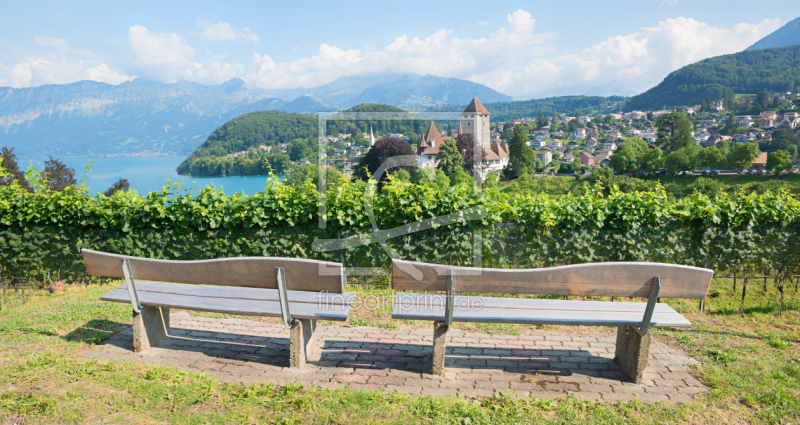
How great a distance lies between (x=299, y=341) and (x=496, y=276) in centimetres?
155

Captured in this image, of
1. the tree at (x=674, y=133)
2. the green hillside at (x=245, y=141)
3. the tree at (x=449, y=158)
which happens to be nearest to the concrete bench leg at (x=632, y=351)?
the tree at (x=449, y=158)

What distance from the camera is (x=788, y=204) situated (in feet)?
18.2

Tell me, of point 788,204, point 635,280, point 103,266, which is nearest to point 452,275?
point 635,280

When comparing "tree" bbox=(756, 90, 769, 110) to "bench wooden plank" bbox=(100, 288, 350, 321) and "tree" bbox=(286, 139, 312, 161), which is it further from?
"bench wooden plank" bbox=(100, 288, 350, 321)

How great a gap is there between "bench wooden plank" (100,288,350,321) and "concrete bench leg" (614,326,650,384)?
6.99ft

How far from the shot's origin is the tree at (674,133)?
8331cm

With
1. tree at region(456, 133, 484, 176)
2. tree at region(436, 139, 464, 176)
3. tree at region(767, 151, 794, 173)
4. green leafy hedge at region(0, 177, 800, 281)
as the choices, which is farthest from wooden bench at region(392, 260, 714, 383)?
tree at region(767, 151, 794, 173)

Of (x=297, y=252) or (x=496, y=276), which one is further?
(x=297, y=252)

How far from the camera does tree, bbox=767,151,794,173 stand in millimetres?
72500

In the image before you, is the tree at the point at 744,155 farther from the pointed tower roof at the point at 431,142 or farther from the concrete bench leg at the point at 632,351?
the concrete bench leg at the point at 632,351

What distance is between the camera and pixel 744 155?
77250 millimetres

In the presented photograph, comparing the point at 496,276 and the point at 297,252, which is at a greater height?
the point at 496,276

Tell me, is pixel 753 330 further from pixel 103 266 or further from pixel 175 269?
pixel 103 266

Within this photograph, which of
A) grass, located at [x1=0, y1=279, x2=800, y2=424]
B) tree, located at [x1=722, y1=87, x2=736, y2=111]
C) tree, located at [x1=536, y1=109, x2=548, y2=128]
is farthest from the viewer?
tree, located at [x1=536, y1=109, x2=548, y2=128]
